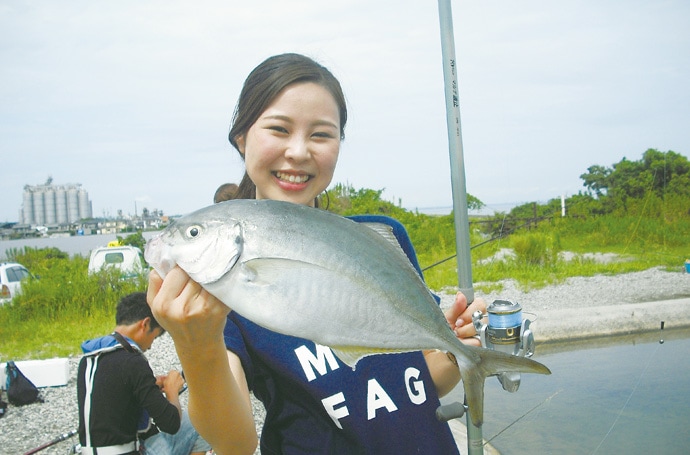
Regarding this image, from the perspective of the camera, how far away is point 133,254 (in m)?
14.2

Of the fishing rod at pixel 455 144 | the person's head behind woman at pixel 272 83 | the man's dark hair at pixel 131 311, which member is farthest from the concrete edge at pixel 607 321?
the person's head behind woman at pixel 272 83

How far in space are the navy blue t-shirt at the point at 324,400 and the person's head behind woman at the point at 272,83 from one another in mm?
637

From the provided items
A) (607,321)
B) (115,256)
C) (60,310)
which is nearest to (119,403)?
(607,321)

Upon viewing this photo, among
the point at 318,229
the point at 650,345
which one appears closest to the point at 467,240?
the point at 318,229

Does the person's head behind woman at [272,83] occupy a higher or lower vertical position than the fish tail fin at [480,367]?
higher

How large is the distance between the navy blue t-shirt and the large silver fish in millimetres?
460

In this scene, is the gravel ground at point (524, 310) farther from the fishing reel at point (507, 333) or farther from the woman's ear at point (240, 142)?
the woman's ear at point (240, 142)

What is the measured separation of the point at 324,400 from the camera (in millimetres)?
1695

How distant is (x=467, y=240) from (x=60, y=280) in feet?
31.1

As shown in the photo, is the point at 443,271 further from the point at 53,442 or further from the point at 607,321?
the point at 53,442

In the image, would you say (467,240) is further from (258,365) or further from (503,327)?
(258,365)

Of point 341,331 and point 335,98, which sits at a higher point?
point 335,98

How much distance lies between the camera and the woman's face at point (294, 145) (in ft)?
5.50

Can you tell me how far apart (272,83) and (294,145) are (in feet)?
0.87
